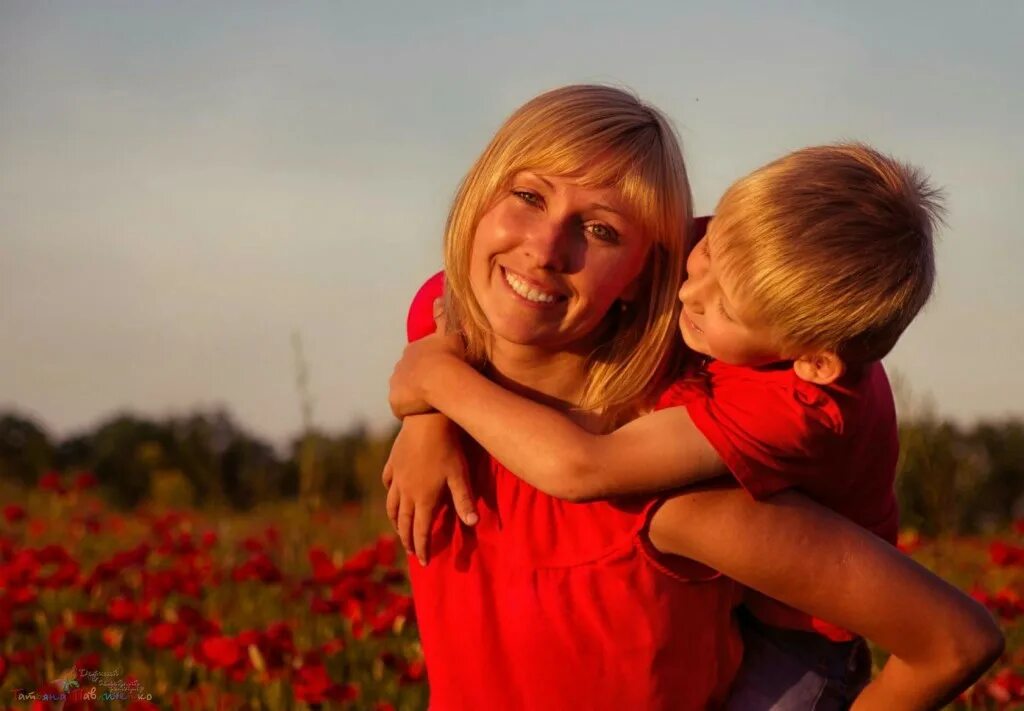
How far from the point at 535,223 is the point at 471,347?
340 millimetres

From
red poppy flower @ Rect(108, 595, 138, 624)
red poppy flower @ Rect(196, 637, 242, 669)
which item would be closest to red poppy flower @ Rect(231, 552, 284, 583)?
red poppy flower @ Rect(108, 595, 138, 624)

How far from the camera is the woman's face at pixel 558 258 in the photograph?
2.96 meters

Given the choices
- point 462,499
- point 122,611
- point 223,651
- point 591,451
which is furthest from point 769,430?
point 122,611

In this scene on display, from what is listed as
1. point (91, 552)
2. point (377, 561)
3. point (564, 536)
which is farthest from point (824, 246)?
point (91, 552)

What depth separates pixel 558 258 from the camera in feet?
9.65

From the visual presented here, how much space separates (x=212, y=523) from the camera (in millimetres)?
8188

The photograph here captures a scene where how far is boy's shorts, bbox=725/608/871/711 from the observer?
9.84 feet

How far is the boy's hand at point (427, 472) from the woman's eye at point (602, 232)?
0.48 meters

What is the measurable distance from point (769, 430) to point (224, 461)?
825 centimetres

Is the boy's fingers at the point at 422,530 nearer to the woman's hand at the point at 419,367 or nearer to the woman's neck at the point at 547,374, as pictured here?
the woman's hand at the point at 419,367

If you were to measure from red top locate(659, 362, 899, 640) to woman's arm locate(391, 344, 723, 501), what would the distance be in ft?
0.15

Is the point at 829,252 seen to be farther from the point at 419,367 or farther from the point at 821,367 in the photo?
the point at 419,367

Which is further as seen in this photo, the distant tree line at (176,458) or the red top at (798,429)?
the distant tree line at (176,458)

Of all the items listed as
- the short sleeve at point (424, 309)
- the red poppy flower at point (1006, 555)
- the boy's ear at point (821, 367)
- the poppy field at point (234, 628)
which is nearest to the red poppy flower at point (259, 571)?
the poppy field at point (234, 628)
